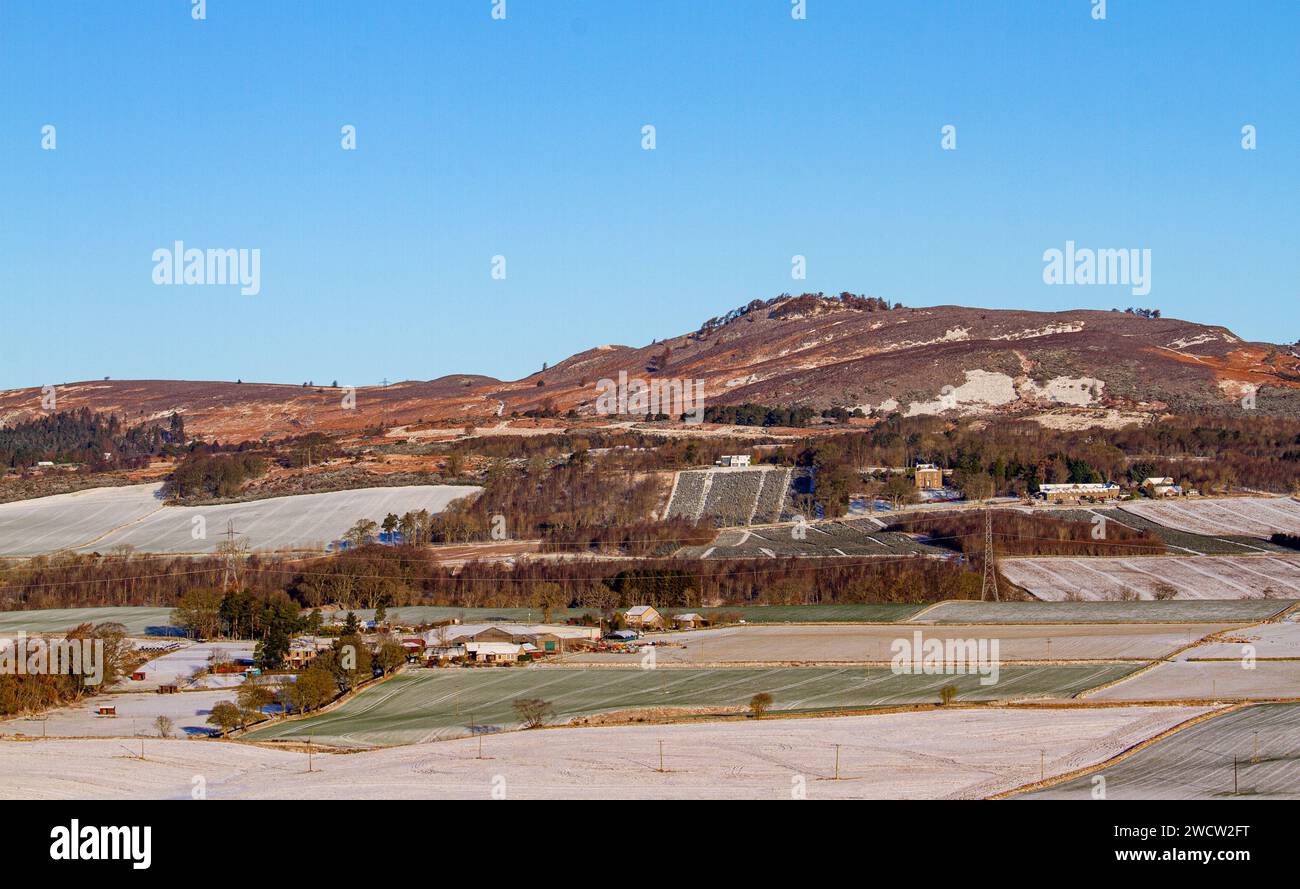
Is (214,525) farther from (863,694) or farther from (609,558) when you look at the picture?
(863,694)

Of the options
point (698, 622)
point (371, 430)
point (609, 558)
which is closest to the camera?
point (698, 622)

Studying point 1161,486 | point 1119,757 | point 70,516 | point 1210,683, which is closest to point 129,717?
point 1119,757

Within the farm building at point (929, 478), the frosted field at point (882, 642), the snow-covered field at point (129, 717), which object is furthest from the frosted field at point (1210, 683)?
the farm building at point (929, 478)

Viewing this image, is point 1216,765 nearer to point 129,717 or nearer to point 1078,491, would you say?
point 129,717

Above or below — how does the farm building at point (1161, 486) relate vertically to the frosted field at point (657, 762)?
above

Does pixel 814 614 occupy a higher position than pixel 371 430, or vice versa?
pixel 371 430

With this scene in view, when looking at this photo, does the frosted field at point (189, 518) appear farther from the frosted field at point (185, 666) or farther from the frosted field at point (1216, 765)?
the frosted field at point (1216, 765)
